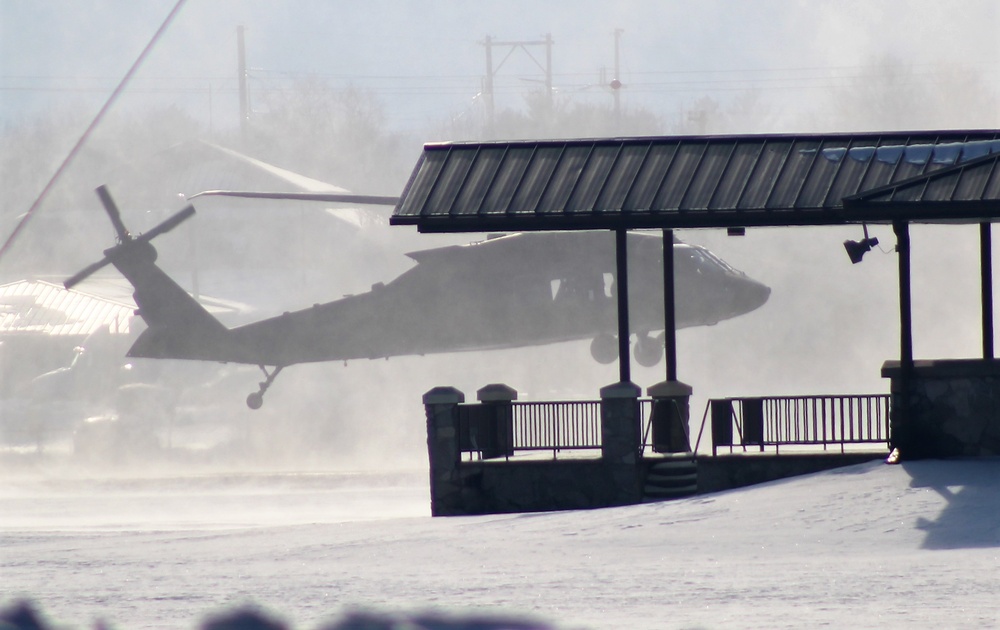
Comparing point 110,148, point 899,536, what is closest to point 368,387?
point 899,536

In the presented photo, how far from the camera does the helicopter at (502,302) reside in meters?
29.2

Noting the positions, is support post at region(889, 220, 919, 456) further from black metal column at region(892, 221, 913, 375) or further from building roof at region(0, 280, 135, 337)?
building roof at region(0, 280, 135, 337)

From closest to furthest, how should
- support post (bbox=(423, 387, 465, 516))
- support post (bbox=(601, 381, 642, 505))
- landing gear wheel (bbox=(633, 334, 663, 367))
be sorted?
support post (bbox=(601, 381, 642, 505)), support post (bbox=(423, 387, 465, 516)), landing gear wheel (bbox=(633, 334, 663, 367))

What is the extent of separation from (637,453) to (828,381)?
36064 millimetres

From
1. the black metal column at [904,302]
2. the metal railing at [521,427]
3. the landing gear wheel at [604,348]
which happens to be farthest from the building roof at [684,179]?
the landing gear wheel at [604,348]

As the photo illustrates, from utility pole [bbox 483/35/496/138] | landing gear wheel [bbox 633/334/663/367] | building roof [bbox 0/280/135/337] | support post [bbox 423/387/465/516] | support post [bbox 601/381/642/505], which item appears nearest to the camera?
support post [bbox 601/381/642/505]

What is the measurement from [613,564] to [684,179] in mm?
7498

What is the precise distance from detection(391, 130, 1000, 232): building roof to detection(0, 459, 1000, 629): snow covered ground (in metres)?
3.55

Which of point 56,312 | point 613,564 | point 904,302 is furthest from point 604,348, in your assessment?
point 56,312

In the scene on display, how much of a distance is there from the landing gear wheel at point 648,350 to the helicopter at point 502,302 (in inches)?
1.1

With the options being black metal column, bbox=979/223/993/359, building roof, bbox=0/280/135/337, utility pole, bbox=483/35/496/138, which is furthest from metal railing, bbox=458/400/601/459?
utility pole, bbox=483/35/496/138

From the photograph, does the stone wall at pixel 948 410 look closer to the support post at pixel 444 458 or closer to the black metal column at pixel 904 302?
the black metal column at pixel 904 302

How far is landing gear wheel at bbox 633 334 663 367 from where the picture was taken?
3084 centimetres

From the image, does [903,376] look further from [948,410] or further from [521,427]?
[521,427]
